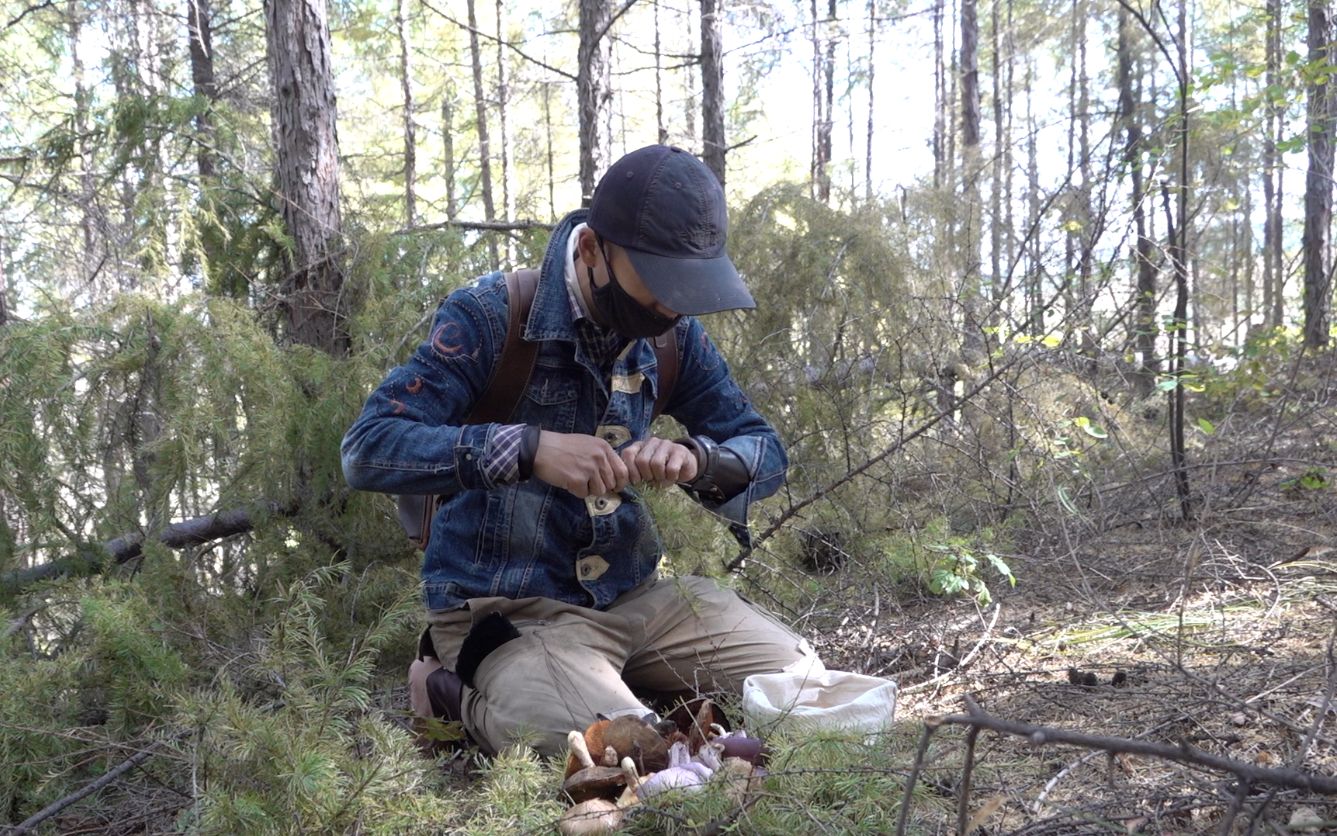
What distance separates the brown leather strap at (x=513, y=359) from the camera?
269 cm

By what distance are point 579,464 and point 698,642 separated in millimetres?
814

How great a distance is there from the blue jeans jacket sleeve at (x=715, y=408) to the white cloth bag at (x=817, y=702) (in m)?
0.57

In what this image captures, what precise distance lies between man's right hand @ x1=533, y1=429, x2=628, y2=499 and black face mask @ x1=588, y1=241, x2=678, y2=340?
1.27 ft

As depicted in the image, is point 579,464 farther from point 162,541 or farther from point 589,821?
point 162,541

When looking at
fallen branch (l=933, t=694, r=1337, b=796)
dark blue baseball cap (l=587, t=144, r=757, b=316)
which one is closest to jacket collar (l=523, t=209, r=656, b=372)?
dark blue baseball cap (l=587, t=144, r=757, b=316)

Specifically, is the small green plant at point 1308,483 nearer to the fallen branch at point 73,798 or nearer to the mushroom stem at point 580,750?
the mushroom stem at point 580,750

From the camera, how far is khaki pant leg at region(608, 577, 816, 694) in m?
2.82

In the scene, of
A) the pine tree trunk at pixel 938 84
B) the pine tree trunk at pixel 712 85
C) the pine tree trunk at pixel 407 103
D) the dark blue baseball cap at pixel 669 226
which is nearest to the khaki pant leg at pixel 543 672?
the dark blue baseball cap at pixel 669 226

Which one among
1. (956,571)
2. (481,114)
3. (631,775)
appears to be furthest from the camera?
(481,114)

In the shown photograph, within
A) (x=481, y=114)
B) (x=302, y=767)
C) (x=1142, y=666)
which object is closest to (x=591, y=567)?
(x=302, y=767)

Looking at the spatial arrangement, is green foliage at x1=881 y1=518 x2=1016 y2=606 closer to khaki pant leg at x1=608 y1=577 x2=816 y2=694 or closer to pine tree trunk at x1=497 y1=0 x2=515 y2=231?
khaki pant leg at x1=608 y1=577 x2=816 y2=694

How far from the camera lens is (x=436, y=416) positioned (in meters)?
2.60

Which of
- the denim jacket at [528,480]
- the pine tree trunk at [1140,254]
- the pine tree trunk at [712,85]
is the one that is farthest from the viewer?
the pine tree trunk at [712,85]

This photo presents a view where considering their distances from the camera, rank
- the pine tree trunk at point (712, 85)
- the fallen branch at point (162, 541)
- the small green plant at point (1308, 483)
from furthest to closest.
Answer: the pine tree trunk at point (712, 85) → the small green plant at point (1308, 483) → the fallen branch at point (162, 541)
